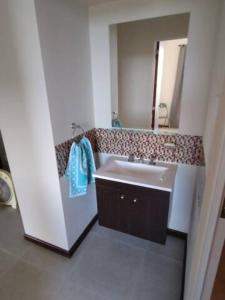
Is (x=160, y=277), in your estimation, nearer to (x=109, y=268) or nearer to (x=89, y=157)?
(x=109, y=268)

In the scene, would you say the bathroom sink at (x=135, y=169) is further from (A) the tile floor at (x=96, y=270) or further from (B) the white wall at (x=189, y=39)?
(A) the tile floor at (x=96, y=270)

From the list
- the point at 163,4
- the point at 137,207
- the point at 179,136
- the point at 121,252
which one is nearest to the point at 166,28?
the point at 163,4

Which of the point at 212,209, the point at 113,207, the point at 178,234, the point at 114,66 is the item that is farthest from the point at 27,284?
the point at 114,66

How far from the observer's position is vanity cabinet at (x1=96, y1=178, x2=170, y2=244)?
59.7 inches

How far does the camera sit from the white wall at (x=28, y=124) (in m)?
1.21

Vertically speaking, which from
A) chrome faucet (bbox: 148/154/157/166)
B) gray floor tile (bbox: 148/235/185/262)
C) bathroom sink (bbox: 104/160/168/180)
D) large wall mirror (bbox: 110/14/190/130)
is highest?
large wall mirror (bbox: 110/14/190/130)

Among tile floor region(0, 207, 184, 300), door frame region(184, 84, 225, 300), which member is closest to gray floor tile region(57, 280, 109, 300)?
tile floor region(0, 207, 184, 300)

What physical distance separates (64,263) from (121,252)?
1.80 ft

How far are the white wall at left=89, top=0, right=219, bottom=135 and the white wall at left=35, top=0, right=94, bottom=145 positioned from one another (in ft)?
0.33

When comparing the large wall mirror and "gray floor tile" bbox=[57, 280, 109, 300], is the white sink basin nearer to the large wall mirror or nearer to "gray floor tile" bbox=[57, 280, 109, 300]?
the large wall mirror

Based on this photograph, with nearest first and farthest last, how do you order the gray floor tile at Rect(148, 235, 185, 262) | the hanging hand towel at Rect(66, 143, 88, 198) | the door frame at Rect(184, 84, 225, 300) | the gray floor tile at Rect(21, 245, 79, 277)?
1. the door frame at Rect(184, 84, 225, 300)
2. the hanging hand towel at Rect(66, 143, 88, 198)
3. the gray floor tile at Rect(21, 245, 79, 277)
4. the gray floor tile at Rect(148, 235, 185, 262)

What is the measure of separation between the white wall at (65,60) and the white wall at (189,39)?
0.10 m

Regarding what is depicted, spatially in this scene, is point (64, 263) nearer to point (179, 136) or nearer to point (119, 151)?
point (119, 151)

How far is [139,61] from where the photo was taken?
1731 mm
